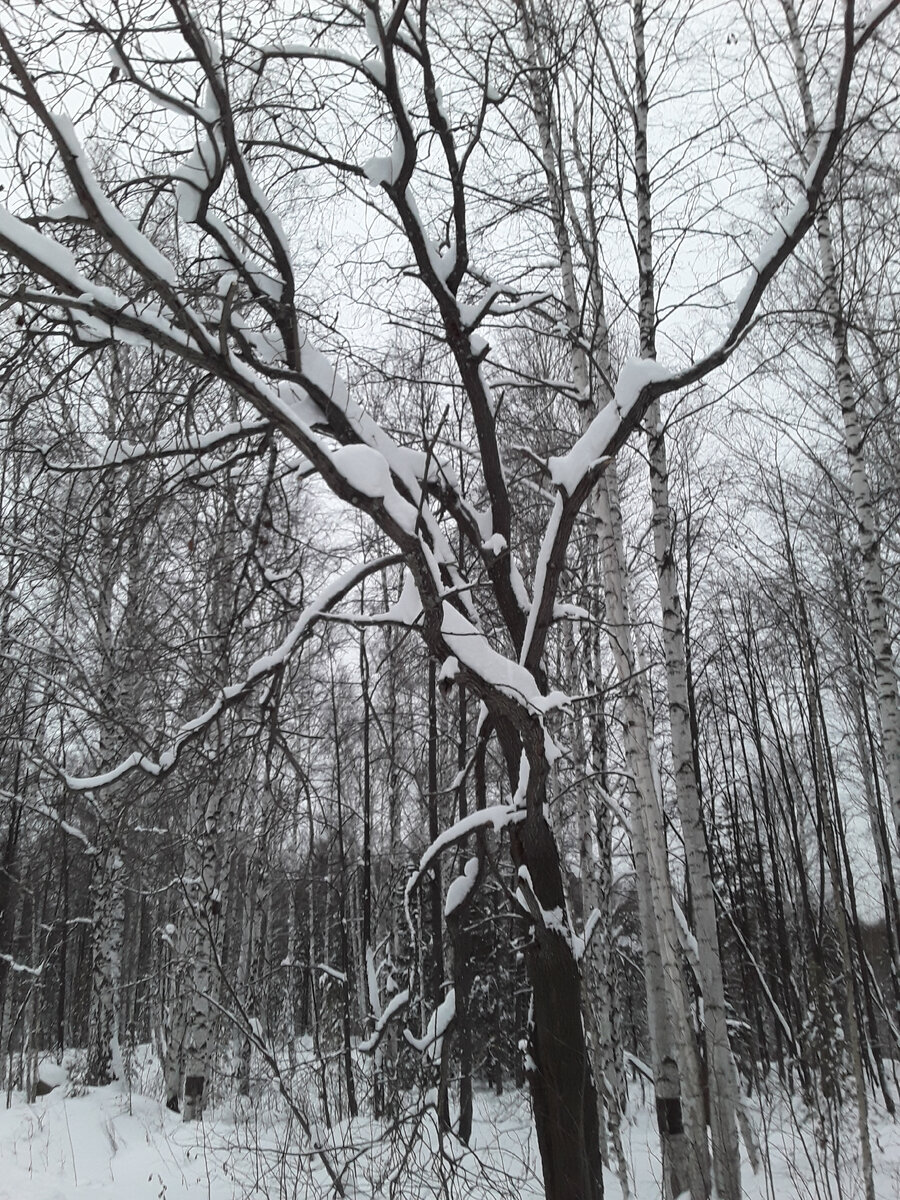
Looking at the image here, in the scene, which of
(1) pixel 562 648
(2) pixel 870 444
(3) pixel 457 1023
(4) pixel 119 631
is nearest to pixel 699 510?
(1) pixel 562 648

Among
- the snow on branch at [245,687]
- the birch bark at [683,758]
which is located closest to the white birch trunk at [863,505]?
the birch bark at [683,758]

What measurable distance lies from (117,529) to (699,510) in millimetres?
6646

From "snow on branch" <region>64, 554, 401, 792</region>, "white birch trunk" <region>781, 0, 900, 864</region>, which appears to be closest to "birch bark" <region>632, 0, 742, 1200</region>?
"white birch trunk" <region>781, 0, 900, 864</region>

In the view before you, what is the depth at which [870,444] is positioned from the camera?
Result: 1134 centimetres

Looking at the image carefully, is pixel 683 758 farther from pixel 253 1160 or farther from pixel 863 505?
pixel 253 1160

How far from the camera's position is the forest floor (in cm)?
470

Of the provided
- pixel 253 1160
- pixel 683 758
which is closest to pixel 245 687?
pixel 683 758

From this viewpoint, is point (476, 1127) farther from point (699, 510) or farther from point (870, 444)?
point (870, 444)

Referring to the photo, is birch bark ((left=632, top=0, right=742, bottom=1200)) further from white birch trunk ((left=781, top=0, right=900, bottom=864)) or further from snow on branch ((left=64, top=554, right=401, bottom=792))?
snow on branch ((left=64, top=554, right=401, bottom=792))

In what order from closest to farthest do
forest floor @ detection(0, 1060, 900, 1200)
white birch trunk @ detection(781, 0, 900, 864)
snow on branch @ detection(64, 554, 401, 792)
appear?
snow on branch @ detection(64, 554, 401, 792) → forest floor @ detection(0, 1060, 900, 1200) → white birch trunk @ detection(781, 0, 900, 864)

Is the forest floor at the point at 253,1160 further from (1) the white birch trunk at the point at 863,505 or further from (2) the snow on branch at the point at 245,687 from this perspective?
(1) the white birch trunk at the point at 863,505

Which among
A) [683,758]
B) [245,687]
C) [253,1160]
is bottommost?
[253,1160]

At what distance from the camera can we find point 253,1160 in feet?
19.9

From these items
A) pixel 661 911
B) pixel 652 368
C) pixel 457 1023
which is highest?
pixel 652 368
